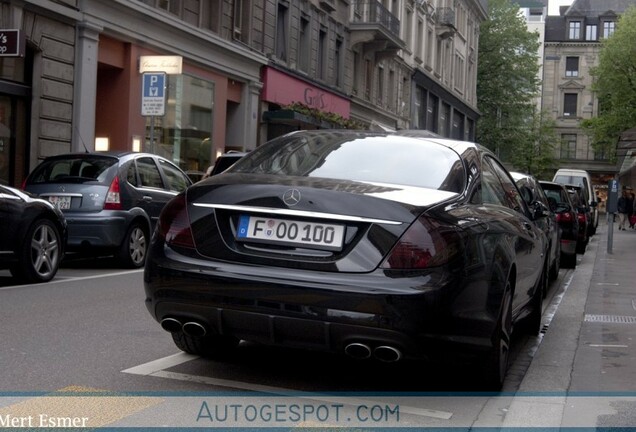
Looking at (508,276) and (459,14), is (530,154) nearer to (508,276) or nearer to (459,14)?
(459,14)

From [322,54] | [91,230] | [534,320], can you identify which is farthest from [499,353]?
[322,54]

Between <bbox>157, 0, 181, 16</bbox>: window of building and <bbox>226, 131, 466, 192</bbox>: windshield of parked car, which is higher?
<bbox>157, 0, 181, 16</bbox>: window of building

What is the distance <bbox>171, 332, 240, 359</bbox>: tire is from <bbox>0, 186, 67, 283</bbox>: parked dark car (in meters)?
4.05

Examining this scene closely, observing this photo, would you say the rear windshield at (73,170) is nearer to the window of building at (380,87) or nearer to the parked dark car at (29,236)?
the parked dark car at (29,236)

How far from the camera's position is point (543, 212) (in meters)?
8.00

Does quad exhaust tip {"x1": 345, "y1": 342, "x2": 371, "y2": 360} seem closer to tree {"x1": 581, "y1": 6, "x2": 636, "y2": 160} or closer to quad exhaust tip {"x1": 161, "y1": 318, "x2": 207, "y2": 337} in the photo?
quad exhaust tip {"x1": 161, "y1": 318, "x2": 207, "y2": 337}

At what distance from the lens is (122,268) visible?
12648 mm

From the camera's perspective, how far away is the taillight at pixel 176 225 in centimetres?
516

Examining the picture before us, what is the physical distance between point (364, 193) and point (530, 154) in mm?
73870

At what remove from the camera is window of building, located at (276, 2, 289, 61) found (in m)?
31.0

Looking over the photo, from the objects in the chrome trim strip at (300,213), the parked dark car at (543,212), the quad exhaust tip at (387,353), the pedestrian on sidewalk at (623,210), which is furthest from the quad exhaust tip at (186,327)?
the pedestrian on sidewalk at (623,210)

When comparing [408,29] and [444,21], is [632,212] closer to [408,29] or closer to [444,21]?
[408,29]

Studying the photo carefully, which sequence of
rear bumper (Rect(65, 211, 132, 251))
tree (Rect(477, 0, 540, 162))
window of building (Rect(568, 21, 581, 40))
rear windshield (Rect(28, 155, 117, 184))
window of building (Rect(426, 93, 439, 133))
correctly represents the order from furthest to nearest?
window of building (Rect(568, 21, 581, 40)) < tree (Rect(477, 0, 540, 162)) < window of building (Rect(426, 93, 439, 133)) < rear windshield (Rect(28, 155, 117, 184)) < rear bumper (Rect(65, 211, 132, 251))

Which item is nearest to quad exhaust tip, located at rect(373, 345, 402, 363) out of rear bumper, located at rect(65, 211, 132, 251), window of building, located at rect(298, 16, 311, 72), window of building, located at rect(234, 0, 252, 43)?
rear bumper, located at rect(65, 211, 132, 251)
